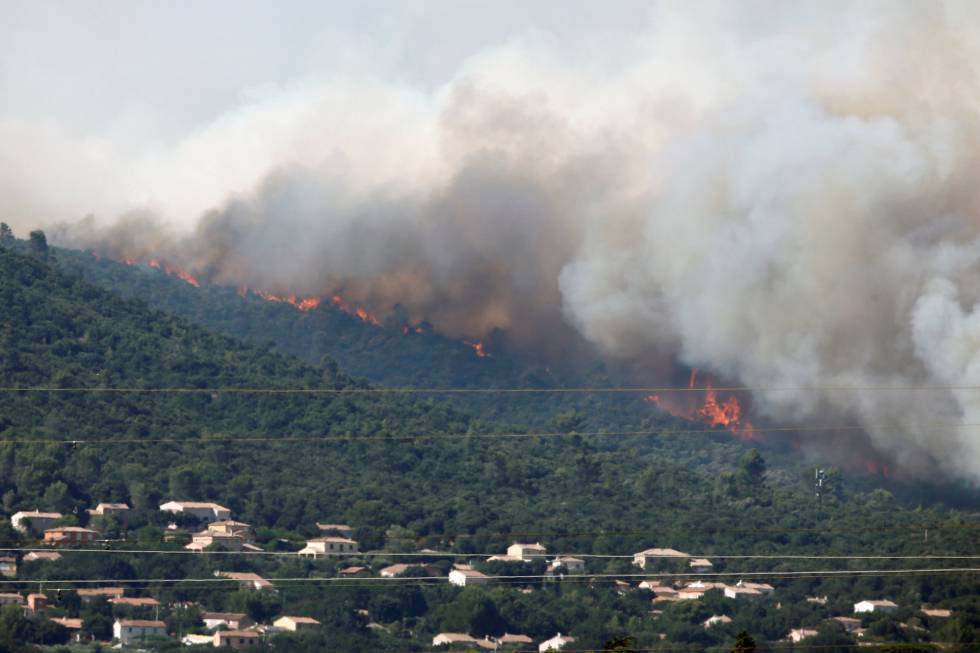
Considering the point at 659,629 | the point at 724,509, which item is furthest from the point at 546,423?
the point at 659,629

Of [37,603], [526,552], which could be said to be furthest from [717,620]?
[37,603]

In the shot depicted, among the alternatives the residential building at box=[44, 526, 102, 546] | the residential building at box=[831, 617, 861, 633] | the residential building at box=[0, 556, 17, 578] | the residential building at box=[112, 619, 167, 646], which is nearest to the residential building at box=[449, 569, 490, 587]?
the residential building at box=[44, 526, 102, 546]

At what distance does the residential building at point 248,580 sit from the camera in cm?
9638

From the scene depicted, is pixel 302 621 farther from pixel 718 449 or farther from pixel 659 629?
pixel 718 449

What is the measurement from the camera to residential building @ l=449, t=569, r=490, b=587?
104 m

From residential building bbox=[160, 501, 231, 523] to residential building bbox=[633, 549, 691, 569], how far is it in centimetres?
1965

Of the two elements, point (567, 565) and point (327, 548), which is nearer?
point (327, 548)

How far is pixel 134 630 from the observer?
88.8 m

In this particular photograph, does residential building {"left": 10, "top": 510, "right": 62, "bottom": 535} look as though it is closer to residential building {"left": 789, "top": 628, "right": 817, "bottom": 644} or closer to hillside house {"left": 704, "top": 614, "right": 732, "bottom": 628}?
hillside house {"left": 704, "top": 614, "right": 732, "bottom": 628}

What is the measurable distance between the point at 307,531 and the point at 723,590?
20191mm

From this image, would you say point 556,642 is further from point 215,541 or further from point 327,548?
point 215,541

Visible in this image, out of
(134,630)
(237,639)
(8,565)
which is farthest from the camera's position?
(8,565)

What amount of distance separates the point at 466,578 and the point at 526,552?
24.8 ft

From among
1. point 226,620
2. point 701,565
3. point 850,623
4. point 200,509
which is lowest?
point 226,620
